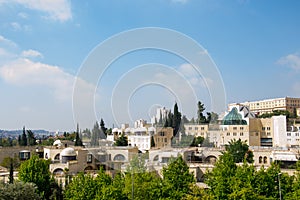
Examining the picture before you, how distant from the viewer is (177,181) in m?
15.4

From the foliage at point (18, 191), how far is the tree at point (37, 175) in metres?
2.31

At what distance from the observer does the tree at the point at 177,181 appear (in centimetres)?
1474

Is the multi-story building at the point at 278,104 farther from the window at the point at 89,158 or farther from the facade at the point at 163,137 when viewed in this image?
the window at the point at 89,158

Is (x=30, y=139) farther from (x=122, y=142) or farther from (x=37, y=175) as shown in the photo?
(x=37, y=175)

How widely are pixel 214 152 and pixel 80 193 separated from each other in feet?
64.5

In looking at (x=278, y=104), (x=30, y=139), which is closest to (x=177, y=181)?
(x=30, y=139)

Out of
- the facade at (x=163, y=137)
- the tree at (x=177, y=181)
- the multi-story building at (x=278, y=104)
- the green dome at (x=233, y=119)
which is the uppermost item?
the multi-story building at (x=278, y=104)

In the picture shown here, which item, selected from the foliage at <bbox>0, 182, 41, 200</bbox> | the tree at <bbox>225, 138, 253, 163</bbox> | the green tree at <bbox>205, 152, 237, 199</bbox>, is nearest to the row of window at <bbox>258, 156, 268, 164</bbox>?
the tree at <bbox>225, 138, 253, 163</bbox>

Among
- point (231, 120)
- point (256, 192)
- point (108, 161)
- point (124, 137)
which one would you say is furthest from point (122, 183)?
point (231, 120)

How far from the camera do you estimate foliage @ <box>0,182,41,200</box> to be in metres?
14.1

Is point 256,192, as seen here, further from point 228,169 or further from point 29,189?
point 29,189

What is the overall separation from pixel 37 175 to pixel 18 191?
3260 millimetres

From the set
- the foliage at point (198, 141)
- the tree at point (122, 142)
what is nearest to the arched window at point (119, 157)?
the tree at point (122, 142)

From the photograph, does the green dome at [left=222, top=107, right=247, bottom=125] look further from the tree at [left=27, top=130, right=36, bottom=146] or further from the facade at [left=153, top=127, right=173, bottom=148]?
the tree at [left=27, top=130, right=36, bottom=146]
